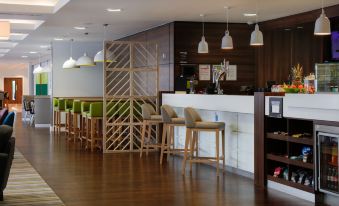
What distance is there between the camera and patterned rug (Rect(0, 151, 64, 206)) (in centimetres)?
621

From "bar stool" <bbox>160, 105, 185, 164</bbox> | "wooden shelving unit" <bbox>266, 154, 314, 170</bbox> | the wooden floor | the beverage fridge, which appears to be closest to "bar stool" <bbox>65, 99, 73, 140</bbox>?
the wooden floor

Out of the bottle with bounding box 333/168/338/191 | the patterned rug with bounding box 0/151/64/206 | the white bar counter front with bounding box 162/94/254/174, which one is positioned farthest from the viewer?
the white bar counter front with bounding box 162/94/254/174

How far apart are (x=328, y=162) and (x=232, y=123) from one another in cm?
259

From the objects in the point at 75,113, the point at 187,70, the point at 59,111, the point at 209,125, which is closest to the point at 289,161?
the point at 209,125

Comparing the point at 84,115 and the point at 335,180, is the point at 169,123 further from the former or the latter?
the point at 335,180

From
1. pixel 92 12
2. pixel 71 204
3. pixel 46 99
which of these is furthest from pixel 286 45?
pixel 46 99

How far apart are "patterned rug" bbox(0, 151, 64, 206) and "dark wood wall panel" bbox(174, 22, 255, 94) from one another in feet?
14.4

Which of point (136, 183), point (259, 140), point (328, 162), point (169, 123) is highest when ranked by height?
point (169, 123)

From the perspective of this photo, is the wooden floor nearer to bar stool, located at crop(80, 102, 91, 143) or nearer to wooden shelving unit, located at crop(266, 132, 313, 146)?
wooden shelving unit, located at crop(266, 132, 313, 146)

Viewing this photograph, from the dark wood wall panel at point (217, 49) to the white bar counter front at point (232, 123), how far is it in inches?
85.1

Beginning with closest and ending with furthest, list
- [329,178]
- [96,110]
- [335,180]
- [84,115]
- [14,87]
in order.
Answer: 1. [335,180]
2. [329,178]
3. [96,110]
4. [84,115]
5. [14,87]

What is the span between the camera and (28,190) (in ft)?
22.6

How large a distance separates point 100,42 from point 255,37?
906 cm

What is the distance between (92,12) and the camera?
1071cm
